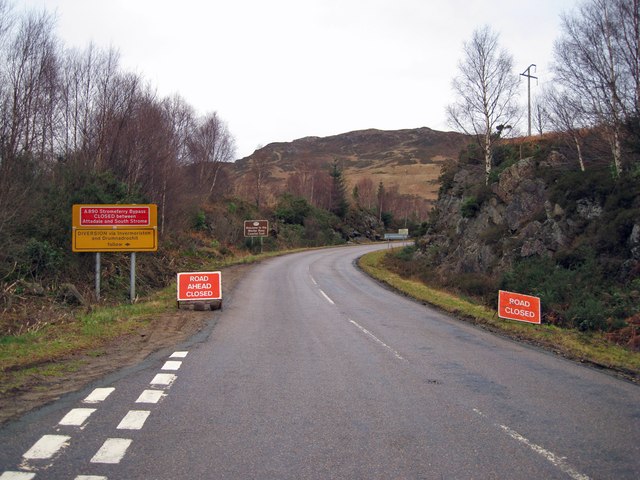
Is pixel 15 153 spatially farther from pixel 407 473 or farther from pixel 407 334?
pixel 407 473

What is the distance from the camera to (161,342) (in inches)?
415

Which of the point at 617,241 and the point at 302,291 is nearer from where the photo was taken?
the point at 617,241

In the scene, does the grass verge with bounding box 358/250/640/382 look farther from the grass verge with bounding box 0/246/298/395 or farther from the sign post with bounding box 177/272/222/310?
the grass verge with bounding box 0/246/298/395

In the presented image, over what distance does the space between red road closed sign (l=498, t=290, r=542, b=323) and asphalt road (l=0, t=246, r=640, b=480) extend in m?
4.91

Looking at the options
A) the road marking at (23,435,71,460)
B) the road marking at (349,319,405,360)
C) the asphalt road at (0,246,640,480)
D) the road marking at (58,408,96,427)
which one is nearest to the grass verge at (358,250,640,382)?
the asphalt road at (0,246,640,480)

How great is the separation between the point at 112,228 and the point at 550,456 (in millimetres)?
15876

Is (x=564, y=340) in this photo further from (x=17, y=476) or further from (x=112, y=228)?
(x=112, y=228)

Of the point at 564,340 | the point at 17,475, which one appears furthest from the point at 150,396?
the point at 564,340

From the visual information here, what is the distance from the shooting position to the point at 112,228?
1753cm

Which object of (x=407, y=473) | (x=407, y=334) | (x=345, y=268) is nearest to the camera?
(x=407, y=473)

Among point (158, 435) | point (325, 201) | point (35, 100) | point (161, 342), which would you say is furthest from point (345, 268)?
point (325, 201)

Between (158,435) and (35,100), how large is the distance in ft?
59.5

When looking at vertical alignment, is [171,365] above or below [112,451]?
below

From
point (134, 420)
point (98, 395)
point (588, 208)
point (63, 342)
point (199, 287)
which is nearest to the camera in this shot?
point (134, 420)
